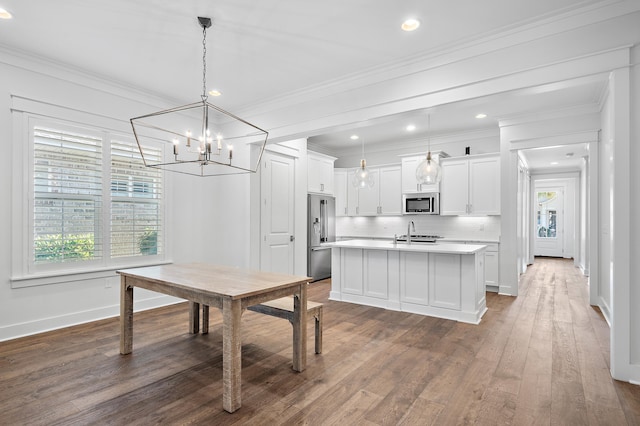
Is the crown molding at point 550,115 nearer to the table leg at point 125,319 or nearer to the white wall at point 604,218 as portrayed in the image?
the white wall at point 604,218

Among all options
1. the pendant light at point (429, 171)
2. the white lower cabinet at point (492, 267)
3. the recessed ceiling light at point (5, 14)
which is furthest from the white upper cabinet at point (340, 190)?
the recessed ceiling light at point (5, 14)

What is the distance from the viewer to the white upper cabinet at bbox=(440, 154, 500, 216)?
6.02 m

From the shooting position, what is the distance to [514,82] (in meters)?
2.97

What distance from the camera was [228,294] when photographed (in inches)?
87.2

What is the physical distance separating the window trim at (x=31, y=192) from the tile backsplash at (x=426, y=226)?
16.8 ft

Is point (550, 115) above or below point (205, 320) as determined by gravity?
above

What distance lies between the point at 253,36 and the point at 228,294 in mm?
2367

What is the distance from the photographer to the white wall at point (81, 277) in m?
3.47

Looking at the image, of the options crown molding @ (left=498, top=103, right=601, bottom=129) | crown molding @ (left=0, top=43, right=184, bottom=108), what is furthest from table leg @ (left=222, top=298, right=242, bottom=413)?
crown molding @ (left=498, top=103, right=601, bottom=129)

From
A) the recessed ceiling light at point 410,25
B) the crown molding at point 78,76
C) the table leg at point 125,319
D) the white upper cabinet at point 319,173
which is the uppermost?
the recessed ceiling light at point 410,25

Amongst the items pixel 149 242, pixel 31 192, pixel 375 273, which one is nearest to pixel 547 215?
pixel 375 273

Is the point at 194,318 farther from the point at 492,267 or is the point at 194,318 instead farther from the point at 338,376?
the point at 492,267

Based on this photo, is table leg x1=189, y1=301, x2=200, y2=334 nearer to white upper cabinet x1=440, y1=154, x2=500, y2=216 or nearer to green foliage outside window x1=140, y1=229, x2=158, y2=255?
green foliage outside window x1=140, y1=229, x2=158, y2=255

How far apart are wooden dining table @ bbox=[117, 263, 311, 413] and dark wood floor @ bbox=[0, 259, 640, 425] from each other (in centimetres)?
18
